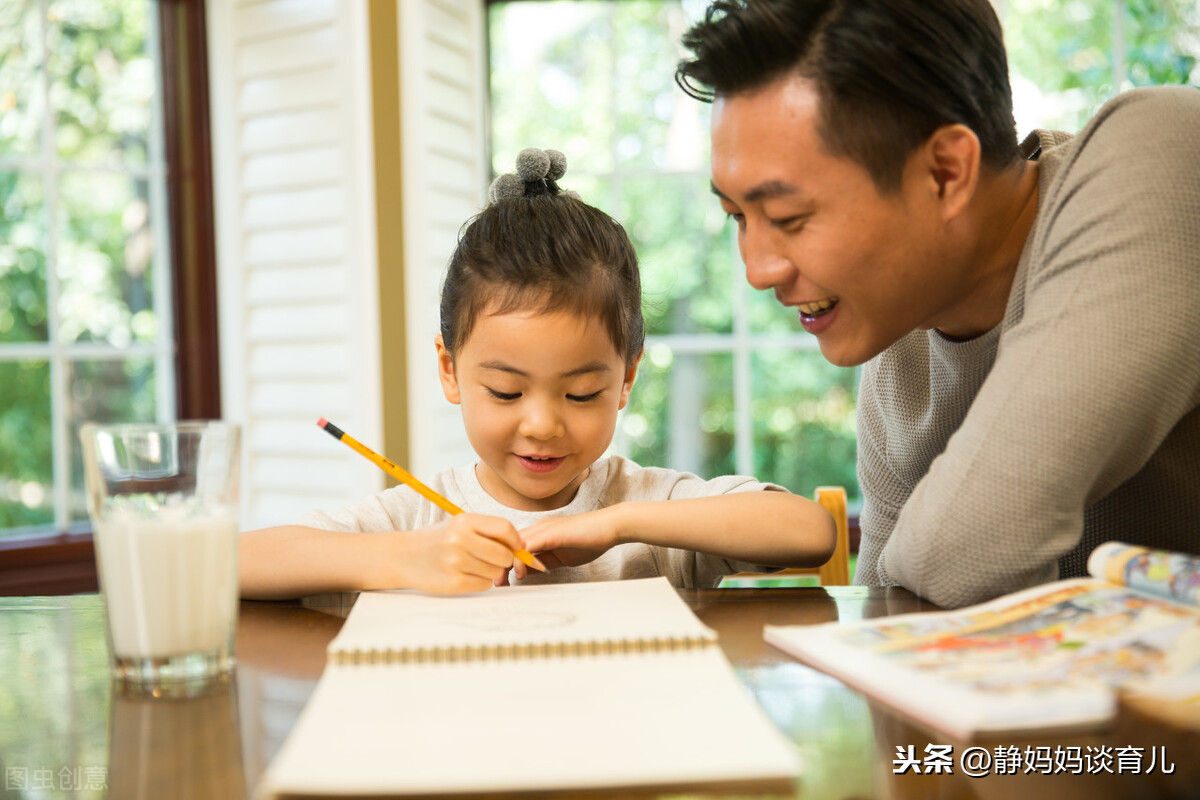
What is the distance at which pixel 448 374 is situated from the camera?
137 centimetres

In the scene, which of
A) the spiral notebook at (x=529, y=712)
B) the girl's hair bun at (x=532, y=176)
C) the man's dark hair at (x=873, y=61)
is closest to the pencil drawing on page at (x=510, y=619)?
the spiral notebook at (x=529, y=712)

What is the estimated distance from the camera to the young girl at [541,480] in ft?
3.16

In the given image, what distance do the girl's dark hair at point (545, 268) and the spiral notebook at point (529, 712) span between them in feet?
1.69

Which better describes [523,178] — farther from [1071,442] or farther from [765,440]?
[765,440]

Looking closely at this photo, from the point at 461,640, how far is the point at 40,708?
11.2 inches

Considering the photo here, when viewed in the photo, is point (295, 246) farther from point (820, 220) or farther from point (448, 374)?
point (820, 220)

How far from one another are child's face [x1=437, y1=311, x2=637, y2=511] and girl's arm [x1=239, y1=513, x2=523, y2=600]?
0.25 meters

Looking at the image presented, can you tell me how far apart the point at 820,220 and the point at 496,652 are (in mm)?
600

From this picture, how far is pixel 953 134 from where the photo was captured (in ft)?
3.50

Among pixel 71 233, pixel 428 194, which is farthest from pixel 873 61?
pixel 71 233

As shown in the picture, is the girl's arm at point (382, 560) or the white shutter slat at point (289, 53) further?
the white shutter slat at point (289, 53)

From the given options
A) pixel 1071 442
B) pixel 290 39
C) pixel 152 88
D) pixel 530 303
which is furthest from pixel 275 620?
pixel 152 88

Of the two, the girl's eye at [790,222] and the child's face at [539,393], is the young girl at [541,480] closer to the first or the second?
the child's face at [539,393]

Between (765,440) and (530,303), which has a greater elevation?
(530,303)
